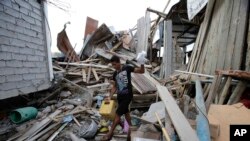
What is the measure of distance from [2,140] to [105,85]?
419 cm

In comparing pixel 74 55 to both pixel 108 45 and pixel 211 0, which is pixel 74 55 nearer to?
pixel 108 45

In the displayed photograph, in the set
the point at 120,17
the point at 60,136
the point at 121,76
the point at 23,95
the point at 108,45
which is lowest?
the point at 60,136

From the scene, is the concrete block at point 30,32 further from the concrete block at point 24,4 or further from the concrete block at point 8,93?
the concrete block at point 8,93

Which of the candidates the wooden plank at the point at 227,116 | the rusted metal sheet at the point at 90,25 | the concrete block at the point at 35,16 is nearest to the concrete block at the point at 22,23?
the concrete block at the point at 35,16

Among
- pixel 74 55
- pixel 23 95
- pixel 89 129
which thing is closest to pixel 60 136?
pixel 89 129

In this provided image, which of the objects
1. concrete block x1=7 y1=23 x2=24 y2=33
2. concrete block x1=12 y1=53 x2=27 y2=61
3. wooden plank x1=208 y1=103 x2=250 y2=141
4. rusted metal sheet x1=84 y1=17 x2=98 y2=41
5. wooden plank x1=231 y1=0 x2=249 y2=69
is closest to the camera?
wooden plank x1=208 y1=103 x2=250 y2=141

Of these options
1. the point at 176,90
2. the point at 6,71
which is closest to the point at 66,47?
the point at 6,71

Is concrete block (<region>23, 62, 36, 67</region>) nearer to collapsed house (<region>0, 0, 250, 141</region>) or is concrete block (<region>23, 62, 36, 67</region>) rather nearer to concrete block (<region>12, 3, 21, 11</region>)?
collapsed house (<region>0, 0, 250, 141</region>)

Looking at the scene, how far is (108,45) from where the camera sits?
1180 centimetres

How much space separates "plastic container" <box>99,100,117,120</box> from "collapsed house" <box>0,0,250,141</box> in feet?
0.69

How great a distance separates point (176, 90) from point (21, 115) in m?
4.04

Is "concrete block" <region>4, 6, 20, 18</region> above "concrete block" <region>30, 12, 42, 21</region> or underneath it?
underneath

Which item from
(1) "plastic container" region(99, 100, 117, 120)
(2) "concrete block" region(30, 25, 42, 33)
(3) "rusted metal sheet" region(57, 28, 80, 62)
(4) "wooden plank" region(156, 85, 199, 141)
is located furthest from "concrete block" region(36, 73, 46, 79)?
(4) "wooden plank" region(156, 85, 199, 141)

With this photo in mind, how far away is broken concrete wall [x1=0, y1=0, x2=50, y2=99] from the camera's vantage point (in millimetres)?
5680
